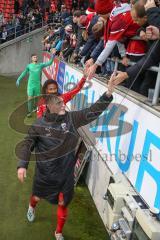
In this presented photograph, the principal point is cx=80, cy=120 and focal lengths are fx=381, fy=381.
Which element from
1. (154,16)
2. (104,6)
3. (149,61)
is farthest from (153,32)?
(104,6)

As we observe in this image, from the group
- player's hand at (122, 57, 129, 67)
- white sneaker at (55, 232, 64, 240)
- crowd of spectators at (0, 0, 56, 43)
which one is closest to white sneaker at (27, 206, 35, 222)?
white sneaker at (55, 232, 64, 240)

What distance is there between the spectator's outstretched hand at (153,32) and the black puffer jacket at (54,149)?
0.97 m

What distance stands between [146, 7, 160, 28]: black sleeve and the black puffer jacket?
42.1 inches

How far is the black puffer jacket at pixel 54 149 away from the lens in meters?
4.40

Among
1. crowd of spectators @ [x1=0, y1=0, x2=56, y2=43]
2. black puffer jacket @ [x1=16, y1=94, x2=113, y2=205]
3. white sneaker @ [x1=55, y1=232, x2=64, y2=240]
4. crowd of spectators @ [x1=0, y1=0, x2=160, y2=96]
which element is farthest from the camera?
crowd of spectators @ [x1=0, y1=0, x2=56, y2=43]

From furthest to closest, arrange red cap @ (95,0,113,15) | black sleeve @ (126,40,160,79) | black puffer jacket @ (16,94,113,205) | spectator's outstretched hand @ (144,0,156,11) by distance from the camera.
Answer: red cap @ (95,0,113,15), black puffer jacket @ (16,94,113,205), spectator's outstretched hand @ (144,0,156,11), black sleeve @ (126,40,160,79)

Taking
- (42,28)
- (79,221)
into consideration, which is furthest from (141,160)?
(42,28)

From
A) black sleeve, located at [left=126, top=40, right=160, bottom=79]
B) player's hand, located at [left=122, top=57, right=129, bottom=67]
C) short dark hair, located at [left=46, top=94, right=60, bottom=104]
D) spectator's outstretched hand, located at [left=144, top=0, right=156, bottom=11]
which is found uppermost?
spectator's outstretched hand, located at [left=144, top=0, right=156, bottom=11]

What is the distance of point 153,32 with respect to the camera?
370 cm

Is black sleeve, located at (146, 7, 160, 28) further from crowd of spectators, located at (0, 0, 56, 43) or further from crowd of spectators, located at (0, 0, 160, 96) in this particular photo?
crowd of spectators, located at (0, 0, 56, 43)

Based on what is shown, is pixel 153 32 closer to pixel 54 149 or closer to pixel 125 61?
pixel 125 61

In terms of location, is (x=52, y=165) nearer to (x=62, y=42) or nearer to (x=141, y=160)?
(x=141, y=160)

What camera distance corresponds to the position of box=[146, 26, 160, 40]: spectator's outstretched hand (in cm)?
368

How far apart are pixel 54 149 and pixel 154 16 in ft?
5.98
